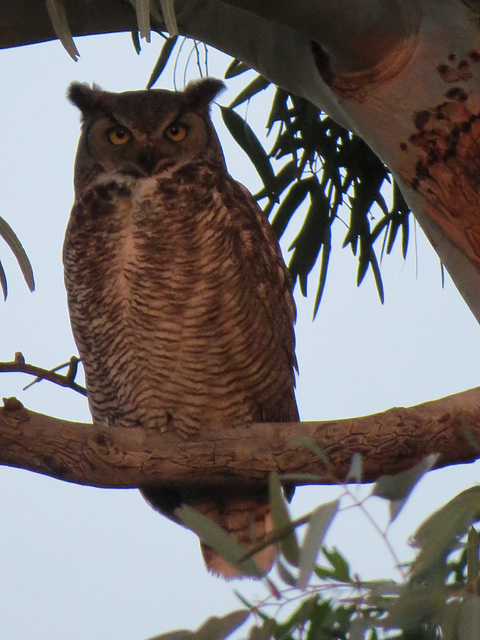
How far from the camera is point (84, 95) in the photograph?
2.90 meters

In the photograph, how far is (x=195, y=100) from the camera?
288 centimetres

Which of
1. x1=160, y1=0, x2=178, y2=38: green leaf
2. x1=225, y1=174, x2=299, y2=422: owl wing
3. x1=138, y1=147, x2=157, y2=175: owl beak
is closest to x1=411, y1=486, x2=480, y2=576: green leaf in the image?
→ x1=160, y1=0, x2=178, y2=38: green leaf

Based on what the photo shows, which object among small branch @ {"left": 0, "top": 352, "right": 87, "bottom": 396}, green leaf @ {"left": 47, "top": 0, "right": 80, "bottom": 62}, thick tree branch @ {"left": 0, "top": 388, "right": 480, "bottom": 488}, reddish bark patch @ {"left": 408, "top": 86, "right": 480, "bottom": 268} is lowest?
thick tree branch @ {"left": 0, "top": 388, "right": 480, "bottom": 488}

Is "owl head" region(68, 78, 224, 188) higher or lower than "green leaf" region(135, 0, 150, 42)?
higher

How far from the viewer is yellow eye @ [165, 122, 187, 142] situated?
107 inches

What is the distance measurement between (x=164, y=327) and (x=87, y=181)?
54cm

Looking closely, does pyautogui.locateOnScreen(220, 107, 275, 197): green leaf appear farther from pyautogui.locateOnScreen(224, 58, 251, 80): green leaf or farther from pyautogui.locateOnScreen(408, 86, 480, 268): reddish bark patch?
pyautogui.locateOnScreen(408, 86, 480, 268): reddish bark patch

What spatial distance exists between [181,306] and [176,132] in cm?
62

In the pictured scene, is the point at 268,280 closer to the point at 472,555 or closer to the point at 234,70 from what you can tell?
the point at 234,70

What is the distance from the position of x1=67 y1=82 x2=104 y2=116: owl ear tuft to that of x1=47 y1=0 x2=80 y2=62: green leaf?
129 cm

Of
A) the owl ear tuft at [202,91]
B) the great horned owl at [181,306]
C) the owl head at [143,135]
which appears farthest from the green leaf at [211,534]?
the owl ear tuft at [202,91]

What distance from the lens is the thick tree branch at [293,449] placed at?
175 cm

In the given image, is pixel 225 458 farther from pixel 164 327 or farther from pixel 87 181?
pixel 87 181

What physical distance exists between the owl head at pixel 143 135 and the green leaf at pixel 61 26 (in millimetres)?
1005
